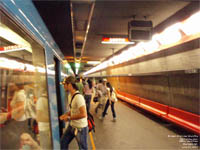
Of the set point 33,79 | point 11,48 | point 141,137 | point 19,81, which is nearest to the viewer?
point 11,48

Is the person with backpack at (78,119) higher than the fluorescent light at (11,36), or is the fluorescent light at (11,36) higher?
the fluorescent light at (11,36)

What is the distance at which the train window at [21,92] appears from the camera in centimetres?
99

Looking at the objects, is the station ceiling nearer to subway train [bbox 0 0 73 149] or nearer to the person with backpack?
subway train [bbox 0 0 73 149]

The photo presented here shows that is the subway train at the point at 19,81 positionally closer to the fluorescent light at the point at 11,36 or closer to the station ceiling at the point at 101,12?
the fluorescent light at the point at 11,36

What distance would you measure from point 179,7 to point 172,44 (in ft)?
4.62

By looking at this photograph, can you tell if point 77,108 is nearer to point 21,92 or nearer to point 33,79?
point 33,79

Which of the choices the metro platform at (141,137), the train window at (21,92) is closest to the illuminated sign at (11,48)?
the train window at (21,92)

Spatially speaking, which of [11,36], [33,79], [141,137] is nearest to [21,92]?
[33,79]

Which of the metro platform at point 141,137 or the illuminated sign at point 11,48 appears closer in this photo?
the illuminated sign at point 11,48

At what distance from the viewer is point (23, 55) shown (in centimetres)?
133

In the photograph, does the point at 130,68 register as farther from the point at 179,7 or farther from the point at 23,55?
the point at 23,55

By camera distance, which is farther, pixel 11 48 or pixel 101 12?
pixel 101 12

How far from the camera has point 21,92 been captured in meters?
1.24

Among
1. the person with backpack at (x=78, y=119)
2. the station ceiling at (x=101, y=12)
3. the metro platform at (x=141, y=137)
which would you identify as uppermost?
the station ceiling at (x=101, y=12)
